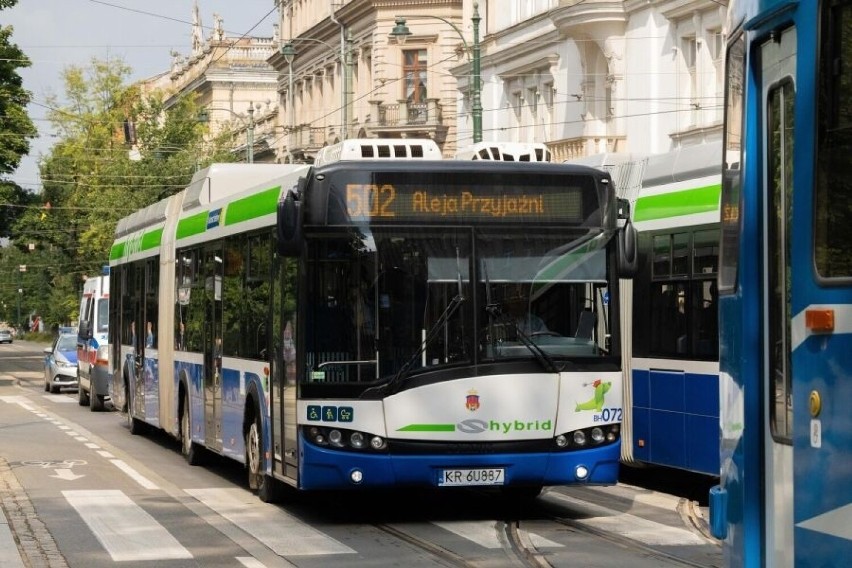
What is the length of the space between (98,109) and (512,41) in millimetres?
35187

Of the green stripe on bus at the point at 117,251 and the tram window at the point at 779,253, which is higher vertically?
the green stripe on bus at the point at 117,251

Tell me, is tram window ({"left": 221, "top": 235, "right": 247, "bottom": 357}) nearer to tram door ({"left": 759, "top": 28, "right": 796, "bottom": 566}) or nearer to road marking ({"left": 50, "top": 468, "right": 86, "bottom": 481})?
road marking ({"left": 50, "top": 468, "right": 86, "bottom": 481})

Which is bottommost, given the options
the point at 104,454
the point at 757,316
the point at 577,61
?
the point at 104,454

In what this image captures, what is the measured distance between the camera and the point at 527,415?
1328 centimetres

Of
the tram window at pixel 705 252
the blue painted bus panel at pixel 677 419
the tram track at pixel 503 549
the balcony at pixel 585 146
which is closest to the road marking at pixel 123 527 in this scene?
the tram track at pixel 503 549

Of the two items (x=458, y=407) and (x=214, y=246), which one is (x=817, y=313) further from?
(x=214, y=246)

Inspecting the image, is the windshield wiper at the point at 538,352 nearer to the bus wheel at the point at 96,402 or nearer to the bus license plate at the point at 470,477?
the bus license plate at the point at 470,477

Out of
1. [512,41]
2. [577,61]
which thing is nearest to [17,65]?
[512,41]

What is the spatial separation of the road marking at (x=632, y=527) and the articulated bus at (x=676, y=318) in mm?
922

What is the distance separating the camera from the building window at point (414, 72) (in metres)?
65.8

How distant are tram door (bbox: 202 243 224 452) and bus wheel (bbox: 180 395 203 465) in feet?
4.09

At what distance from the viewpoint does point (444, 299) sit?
1323 cm

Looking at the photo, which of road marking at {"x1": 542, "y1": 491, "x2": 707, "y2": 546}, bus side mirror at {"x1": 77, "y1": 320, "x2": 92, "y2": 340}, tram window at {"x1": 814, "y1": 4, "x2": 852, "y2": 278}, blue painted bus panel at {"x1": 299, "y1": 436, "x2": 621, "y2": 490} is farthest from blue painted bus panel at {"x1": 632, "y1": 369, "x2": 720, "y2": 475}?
bus side mirror at {"x1": 77, "y1": 320, "x2": 92, "y2": 340}

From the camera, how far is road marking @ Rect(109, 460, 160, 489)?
56.6 ft
